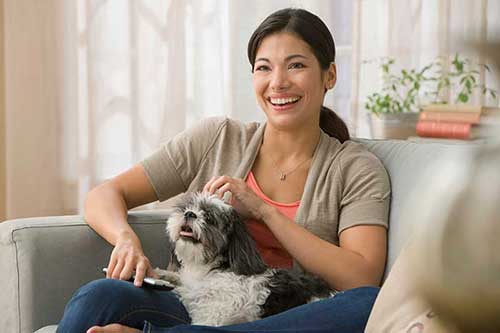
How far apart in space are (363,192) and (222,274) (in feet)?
1.41

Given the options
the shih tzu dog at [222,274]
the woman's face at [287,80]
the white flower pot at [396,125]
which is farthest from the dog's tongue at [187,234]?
the white flower pot at [396,125]

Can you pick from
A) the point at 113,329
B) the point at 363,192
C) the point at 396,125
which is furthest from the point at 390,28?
the point at 113,329

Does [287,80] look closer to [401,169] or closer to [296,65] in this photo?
[296,65]

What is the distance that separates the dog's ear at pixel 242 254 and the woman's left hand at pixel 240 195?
0.39 feet

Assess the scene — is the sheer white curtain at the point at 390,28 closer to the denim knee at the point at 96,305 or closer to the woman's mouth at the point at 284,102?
the woman's mouth at the point at 284,102

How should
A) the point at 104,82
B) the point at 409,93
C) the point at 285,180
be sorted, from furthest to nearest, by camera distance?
1. the point at 104,82
2. the point at 409,93
3. the point at 285,180

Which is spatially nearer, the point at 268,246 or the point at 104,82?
the point at 268,246

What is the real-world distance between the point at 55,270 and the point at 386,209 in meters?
0.77

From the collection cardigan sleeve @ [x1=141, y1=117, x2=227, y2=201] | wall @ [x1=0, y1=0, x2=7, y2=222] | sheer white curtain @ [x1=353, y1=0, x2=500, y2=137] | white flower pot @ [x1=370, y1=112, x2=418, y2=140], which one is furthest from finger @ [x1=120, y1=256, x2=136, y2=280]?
sheer white curtain @ [x1=353, y1=0, x2=500, y2=137]

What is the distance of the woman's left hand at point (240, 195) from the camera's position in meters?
1.69

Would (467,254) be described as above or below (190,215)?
above

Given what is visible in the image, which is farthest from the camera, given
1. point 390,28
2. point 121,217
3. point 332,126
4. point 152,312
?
point 390,28

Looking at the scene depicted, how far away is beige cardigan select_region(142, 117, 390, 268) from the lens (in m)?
1.80

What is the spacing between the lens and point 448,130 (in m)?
0.24
